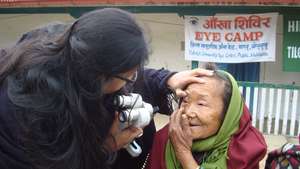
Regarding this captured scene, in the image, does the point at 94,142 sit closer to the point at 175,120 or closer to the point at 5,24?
the point at 175,120

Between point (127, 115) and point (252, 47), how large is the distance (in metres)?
6.26

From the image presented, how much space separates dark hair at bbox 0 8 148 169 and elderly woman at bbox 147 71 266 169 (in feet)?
2.01

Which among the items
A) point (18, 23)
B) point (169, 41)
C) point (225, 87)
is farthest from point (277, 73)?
point (225, 87)

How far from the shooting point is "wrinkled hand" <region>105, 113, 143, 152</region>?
1.41 meters

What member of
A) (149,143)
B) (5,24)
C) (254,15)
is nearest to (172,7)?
(254,15)

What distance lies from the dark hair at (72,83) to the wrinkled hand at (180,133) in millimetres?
612

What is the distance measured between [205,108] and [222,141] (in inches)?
6.3

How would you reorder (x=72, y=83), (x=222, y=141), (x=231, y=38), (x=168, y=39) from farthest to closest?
1. (x=168, y=39)
2. (x=231, y=38)
3. (x=222, y=141)
4. (x=72, y=83)

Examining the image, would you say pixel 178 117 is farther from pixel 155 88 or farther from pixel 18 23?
pixel 18 23

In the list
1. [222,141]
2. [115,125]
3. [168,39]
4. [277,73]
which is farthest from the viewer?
[168,39]

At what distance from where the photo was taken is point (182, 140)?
181cm

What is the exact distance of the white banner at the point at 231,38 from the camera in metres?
7.20

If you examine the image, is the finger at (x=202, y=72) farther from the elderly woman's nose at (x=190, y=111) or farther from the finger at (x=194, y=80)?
the elderly woman's nose at (x=190, y=111)

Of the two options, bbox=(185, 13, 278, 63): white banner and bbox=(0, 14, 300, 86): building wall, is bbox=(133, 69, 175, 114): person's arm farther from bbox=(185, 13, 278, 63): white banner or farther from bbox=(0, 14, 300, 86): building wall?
bbox=(185, 13, 278, 63): white banner
